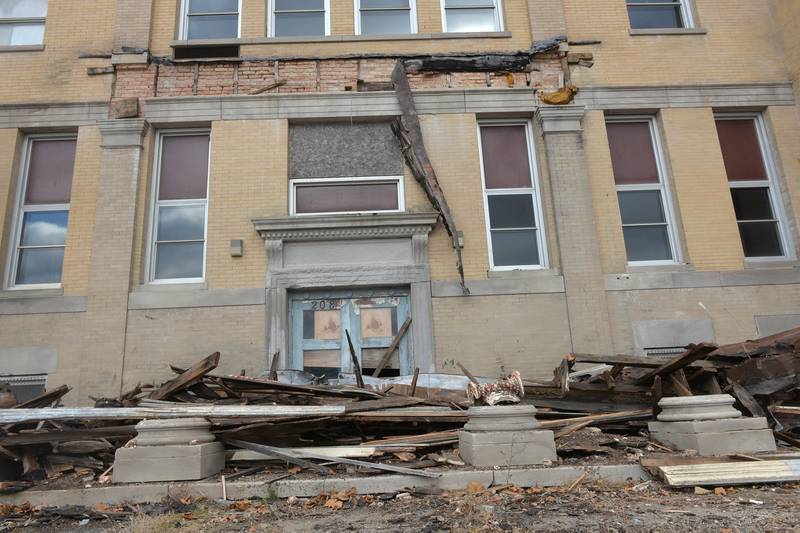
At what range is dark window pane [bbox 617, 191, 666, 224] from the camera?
372 inches

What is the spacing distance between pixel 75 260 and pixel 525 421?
7610mm

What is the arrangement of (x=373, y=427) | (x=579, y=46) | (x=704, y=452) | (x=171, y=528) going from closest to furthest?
(x=171, y=528) → (x=704, y=452) → (x=373, y=427) → (x=579, y=46)

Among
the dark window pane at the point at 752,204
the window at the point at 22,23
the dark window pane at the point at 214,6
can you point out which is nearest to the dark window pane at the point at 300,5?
the dark window pane at the point at 214,6

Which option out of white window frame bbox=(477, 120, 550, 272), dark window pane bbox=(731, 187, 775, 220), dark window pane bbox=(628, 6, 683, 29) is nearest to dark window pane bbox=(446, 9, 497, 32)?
white window frame bbox=(477, 120, 550, 272)

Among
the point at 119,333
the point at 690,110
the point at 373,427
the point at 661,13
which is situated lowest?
the point at 373,427

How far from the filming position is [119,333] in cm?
837

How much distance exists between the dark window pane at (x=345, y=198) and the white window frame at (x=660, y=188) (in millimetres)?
4097

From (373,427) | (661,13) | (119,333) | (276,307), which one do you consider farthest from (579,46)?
(119,333)

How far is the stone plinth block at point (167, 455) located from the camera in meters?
5.11

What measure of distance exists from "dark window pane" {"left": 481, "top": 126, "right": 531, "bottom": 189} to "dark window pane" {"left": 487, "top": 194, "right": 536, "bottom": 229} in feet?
0.71

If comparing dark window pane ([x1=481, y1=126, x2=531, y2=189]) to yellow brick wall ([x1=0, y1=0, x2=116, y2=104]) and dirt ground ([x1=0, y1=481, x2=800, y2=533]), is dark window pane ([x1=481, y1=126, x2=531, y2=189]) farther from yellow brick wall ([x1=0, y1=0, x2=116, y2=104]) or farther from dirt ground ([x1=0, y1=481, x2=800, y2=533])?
yellow brick wall ([x1=0, y1=0, x2=116, y2=104])

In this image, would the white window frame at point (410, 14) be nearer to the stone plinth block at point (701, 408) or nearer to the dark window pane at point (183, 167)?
the dark window pane at point (183, 167)

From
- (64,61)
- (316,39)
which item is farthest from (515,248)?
(64,61)

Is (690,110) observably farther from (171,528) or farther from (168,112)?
(171,528)
